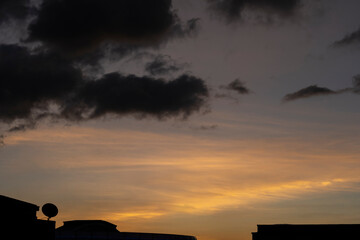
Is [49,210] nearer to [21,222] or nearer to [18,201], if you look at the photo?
[21,222]

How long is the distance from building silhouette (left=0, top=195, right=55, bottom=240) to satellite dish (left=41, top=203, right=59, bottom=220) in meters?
0.74

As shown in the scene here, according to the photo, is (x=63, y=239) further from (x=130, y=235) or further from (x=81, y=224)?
(x=81, y=224)

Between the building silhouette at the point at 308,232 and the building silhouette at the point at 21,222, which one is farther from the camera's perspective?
the building silhouette at the point at 308,232

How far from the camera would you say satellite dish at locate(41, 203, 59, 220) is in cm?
4684

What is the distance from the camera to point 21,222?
43719mm

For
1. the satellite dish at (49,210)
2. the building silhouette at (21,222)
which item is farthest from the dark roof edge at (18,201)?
the satellite dish at (49,210)

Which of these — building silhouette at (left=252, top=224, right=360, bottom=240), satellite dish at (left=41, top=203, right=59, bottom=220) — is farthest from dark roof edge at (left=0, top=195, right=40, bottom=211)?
building silhouette at (left=252, top=224, right=360, bottom=240)

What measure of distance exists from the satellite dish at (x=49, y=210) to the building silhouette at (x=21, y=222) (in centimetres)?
74

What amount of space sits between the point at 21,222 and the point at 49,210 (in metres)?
3.71

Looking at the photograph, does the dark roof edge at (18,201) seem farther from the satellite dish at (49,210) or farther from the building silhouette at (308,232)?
the building silhouette at (308,232)

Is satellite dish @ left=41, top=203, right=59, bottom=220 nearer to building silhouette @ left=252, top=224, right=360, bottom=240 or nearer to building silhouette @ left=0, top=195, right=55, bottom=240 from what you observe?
building silhouette @ left=0, top=195, right=55, bottom=240

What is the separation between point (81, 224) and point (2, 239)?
39.8 meters

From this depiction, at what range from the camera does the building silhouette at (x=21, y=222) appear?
41969mm

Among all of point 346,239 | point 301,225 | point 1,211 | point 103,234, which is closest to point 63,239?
point 103,234
